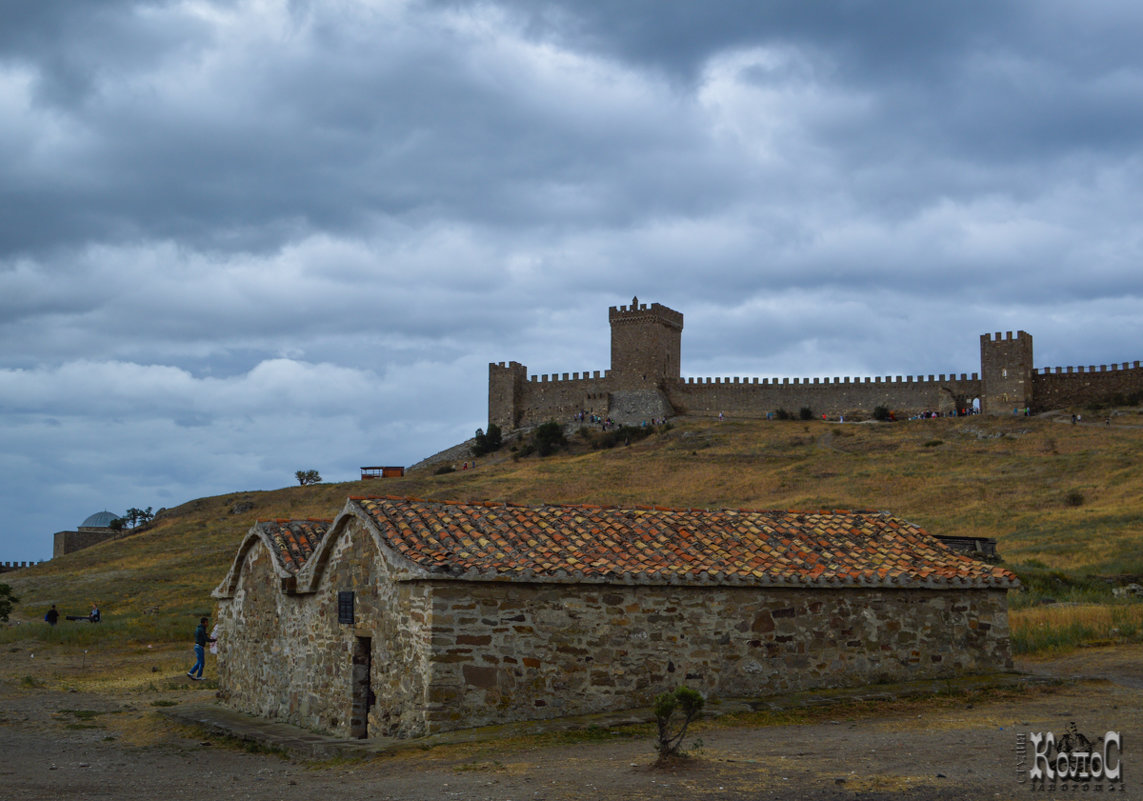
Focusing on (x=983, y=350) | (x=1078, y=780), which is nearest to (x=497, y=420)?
(x=983, y=350)

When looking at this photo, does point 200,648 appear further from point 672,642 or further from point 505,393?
point 505,393

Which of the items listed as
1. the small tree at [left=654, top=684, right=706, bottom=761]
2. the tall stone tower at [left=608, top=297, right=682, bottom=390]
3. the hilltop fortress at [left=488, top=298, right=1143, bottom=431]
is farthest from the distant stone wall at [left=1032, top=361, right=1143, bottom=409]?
the small tree at [left=654, top=684, right=706, bottom=761]

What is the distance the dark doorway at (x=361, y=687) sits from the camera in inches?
539

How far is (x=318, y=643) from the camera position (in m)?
14.9

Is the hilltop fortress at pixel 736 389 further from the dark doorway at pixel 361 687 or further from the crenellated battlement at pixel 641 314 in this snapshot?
the dark doorway at pixel 361 687

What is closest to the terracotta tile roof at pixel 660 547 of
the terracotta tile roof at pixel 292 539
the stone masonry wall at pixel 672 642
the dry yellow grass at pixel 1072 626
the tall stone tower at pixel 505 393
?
the stone masonry wall at pixel 672 642

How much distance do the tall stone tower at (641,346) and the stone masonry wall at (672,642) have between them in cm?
6888

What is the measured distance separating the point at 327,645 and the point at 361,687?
1.08 metres

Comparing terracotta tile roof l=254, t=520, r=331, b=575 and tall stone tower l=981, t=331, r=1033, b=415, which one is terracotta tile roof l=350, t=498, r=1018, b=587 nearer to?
terracotta tile roof l=254, t=520, r=331, b=575

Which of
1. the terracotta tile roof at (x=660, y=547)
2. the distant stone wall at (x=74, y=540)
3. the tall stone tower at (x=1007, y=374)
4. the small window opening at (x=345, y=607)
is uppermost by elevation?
the tall stone tower at (x=1007, y=374)

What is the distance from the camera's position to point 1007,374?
7194 centimetres

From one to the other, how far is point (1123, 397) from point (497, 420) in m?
47.2
